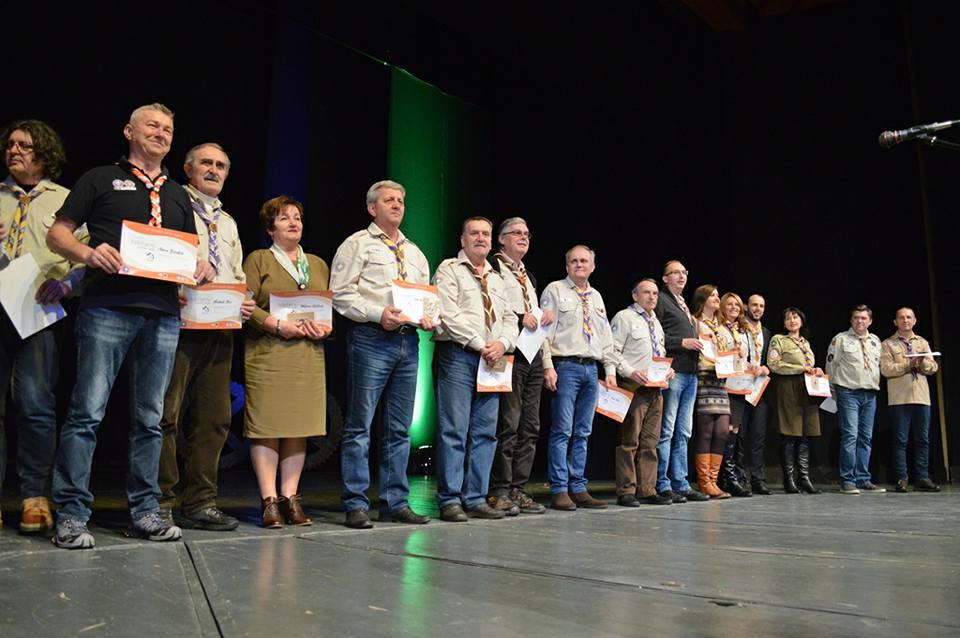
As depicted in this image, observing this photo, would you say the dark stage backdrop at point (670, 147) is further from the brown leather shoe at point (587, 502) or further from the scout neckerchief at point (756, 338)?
the brown leather shoe at point (587, 502)

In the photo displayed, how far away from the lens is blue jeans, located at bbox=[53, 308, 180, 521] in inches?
96.8

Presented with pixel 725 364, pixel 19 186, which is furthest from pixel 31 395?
pixel 725 364

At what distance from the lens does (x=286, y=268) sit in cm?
331

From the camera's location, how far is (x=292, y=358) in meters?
3.22

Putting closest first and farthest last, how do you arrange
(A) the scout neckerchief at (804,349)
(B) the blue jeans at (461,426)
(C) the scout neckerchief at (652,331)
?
(B) the blue jeans at (461,426)
(C) the scout neckerchief at (652,331)
(A) the scout neckerchief at (804,349)

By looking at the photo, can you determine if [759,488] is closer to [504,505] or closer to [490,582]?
[504,505]

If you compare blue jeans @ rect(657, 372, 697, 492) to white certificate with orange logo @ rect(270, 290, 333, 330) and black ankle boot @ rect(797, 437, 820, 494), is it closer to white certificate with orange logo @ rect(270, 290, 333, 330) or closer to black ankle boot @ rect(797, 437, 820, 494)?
black ankle boot @ rect(797, 437, 820, 494)

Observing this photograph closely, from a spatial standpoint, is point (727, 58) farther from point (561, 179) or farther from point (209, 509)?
point (209, 509)

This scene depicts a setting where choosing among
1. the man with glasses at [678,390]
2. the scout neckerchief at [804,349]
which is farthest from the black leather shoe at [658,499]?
the scout neckerchief at [804,349]

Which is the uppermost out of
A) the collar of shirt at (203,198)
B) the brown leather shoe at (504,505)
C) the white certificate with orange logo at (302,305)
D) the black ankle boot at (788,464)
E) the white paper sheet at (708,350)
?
the collar of shirt at (203,198)

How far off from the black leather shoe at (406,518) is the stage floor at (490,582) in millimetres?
89

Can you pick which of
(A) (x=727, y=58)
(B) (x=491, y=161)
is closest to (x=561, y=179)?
(B) (x=491, y=161)

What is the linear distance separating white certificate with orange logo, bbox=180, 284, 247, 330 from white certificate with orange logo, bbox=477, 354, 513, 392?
113cm

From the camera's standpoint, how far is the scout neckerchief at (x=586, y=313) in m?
4.28
